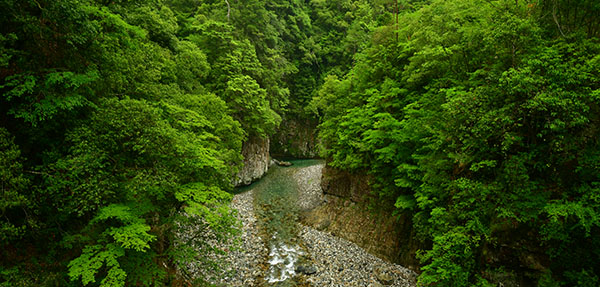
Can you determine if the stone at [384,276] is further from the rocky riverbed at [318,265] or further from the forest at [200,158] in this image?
the forest at [200,158]

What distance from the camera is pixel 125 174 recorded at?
19.8 ft

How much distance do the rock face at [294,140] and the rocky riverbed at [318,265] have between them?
25470 mm

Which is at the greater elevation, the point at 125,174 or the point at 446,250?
the point at 125,174

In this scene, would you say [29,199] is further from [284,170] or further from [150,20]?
[284,170]

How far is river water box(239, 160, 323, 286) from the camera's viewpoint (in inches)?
420

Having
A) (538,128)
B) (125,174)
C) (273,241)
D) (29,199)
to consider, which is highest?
(538,128)

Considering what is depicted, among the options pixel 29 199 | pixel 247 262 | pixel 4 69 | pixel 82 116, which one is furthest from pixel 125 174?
pixel 247 262

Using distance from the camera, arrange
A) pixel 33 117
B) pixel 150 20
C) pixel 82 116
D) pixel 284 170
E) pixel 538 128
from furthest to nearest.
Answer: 1. pixel 284 170
2. pixel 150 20
3. pixel 82 116
4. pixel 538 128
5. pixel 33 117

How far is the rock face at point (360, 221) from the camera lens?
35.0 ft

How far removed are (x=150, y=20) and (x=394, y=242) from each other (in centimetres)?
1671

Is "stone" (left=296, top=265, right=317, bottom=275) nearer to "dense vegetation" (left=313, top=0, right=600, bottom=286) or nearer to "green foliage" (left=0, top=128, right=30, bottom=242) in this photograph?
"dense vegetation" (left=313, top=0, right=600, bottom=286)

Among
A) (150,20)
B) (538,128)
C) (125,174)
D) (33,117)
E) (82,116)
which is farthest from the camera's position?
(150,20)

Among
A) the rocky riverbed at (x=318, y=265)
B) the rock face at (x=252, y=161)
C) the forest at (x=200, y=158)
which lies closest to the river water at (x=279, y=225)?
the rocky riverbed at (x=318, y=265)

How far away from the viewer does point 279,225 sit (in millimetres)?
15664
